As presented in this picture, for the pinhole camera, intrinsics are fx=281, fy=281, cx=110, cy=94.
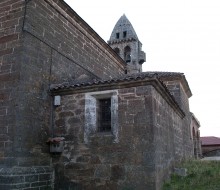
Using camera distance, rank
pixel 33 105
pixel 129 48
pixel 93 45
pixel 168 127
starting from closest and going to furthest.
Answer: pixel 33 105, pixel 168 127, pixel 93 45, pixel 129 48

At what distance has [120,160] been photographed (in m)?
6.97

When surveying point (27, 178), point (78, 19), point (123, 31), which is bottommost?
point (27, 178)

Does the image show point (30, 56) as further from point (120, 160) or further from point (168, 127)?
point (168, 127)

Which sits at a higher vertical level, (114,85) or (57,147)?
(114,85)

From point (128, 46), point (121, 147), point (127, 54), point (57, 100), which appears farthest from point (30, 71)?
point (128, 46)

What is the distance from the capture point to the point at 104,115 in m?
7.84

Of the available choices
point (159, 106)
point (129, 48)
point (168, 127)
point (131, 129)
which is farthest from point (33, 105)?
point (129, 48)

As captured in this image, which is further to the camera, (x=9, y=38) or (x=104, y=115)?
(x=104, y=115)

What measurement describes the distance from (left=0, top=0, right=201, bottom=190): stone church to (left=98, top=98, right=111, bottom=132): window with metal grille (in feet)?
0.09

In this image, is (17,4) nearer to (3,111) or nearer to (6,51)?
(6,51)

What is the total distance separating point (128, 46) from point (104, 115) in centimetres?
1860

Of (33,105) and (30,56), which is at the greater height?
(30,56)

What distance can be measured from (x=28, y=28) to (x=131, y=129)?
3.88 m

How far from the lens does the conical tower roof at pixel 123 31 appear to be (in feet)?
85.9
